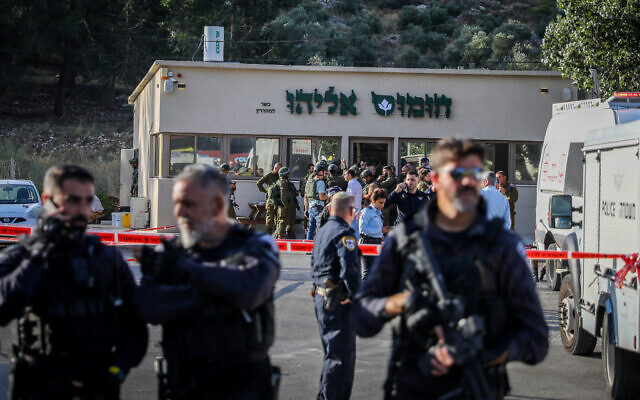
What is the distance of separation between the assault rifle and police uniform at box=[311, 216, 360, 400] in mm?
3027

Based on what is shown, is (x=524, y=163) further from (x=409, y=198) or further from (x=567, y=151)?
(x=409, y=198)

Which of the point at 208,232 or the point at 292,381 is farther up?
the point at 208,232

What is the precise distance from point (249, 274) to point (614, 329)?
4.09 m

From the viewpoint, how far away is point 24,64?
49156mm

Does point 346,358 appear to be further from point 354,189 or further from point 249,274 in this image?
point 354,189

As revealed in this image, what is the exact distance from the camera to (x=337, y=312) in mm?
6207

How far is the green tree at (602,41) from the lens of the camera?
1820 centimetres

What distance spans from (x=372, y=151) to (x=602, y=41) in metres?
6.99

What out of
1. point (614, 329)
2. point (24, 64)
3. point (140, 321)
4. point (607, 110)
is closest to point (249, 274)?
point (140, 321)

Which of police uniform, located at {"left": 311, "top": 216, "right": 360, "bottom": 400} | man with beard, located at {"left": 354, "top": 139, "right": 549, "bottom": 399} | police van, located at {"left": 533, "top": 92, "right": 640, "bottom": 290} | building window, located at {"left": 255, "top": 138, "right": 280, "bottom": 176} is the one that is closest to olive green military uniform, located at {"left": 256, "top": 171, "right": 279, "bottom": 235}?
building window, located at {"left": 255, "top": 138, "right": 280, "bottom": 176}

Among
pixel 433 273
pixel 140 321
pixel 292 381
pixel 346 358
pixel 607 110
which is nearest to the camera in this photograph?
pixel 433 273

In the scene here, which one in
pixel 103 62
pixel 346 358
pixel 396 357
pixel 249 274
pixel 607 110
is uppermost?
pixel 103 62

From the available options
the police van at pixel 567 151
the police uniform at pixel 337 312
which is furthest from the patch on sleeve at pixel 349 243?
the police van at pixel 567 151

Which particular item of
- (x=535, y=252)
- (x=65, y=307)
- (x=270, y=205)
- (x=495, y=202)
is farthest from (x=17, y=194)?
(x=65, y=307)
